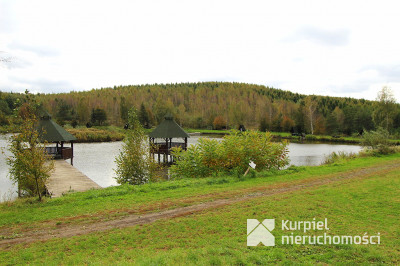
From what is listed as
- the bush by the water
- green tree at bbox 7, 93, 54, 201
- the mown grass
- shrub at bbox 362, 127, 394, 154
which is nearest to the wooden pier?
green tree at bbox 7, 93, 54, 201

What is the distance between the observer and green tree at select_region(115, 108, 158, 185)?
1330 centimetres

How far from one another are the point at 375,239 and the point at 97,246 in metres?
5.83

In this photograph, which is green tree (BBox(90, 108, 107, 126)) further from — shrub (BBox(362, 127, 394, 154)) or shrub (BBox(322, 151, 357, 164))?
shrub (BBox(362, 127, 394, 154))

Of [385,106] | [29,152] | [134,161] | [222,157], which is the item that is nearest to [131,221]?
[29,152]

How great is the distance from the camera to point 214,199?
30.6 ft

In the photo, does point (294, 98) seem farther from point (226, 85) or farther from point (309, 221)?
point (309, 221)

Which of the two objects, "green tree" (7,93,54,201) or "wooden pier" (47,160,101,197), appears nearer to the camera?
"green tree" (7,93,54,201)

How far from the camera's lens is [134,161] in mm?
13352

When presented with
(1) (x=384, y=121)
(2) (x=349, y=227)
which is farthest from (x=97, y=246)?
(1) (x=384, y=121)

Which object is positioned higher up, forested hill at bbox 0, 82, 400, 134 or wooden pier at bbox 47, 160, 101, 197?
forested hill at bbox 0, 82, 400, 134

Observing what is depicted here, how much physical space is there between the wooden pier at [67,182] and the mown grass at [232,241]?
5621 mm

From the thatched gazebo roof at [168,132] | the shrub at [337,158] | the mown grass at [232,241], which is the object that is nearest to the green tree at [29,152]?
the mown grass at [232,241]

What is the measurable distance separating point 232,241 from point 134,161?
341 inches

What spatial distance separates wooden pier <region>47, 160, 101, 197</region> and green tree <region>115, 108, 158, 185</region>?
1510 mm
